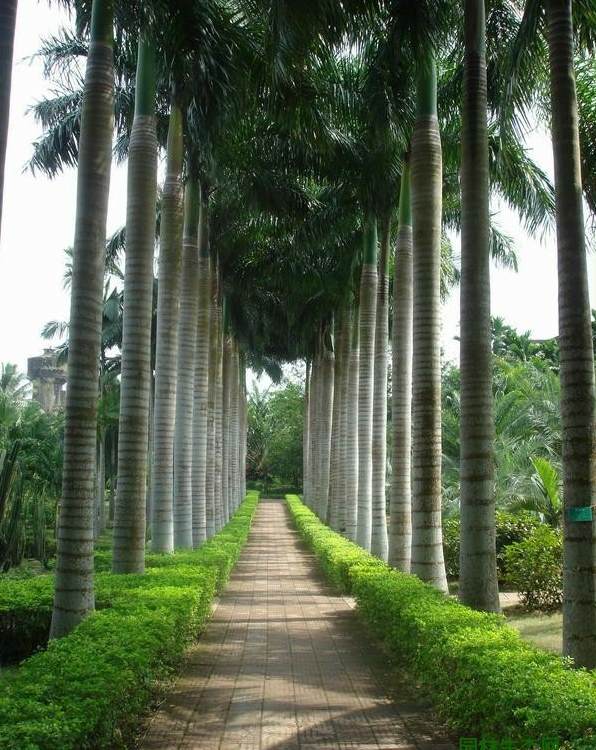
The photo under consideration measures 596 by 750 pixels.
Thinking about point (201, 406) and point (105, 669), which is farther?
point (201, 406)

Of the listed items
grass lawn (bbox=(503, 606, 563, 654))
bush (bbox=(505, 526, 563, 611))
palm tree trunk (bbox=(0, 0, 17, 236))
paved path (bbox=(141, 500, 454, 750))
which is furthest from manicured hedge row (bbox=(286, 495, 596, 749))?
palm tree trunk (bbox=(0, 0, 17, 236))

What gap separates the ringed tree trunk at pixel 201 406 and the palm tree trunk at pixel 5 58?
39.5 feet

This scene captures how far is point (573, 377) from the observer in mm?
6957

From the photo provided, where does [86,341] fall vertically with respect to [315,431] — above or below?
below

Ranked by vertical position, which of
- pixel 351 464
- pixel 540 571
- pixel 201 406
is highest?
pixel 201 406

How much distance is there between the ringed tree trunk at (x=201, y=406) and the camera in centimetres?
1795

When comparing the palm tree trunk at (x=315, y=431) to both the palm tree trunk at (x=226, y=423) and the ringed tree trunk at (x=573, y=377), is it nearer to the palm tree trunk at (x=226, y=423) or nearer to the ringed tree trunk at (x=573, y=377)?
the palm tree trunk at (x=226, y=423)

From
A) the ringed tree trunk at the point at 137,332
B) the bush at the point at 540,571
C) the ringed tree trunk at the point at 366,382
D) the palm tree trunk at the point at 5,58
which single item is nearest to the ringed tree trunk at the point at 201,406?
the ringed tree trunk at the point at 366,382

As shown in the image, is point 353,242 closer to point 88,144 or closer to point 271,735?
point 88,144

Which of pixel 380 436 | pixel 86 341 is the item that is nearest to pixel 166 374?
pixel 380 436

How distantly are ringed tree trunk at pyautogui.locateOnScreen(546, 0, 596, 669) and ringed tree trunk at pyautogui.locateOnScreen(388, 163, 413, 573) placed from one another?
5859 mm

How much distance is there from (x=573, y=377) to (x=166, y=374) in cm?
859

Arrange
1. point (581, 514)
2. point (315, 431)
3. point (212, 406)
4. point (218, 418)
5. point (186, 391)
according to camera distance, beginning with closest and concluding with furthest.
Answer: point (581, 514) → point (186, 391) → point (212, 406) → point (218, 418) → point (315, 431)

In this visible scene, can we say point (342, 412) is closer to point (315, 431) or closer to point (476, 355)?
point (315, 431)
